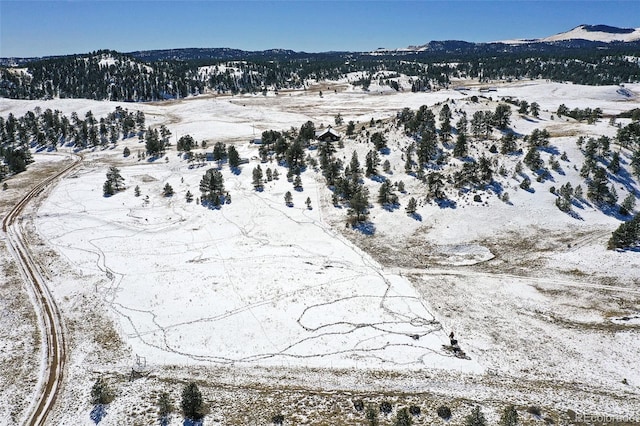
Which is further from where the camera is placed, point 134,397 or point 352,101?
point 352,101

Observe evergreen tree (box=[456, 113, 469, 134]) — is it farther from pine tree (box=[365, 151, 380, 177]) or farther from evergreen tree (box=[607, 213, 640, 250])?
evergreen tree (box=[607, 213, 640, 250])

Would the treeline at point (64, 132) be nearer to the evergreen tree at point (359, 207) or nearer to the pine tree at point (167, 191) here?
the pine tree at point (167, 191)

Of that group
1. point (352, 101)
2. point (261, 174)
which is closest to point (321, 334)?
point (261, 174)

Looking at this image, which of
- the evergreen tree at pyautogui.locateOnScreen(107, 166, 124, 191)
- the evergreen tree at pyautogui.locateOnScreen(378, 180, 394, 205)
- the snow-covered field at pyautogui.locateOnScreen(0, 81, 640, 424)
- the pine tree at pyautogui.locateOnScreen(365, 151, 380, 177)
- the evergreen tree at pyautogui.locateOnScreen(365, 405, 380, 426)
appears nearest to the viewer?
the evergreen tree at pyautogui.locateOnScreen(365, 405, 380, 426)

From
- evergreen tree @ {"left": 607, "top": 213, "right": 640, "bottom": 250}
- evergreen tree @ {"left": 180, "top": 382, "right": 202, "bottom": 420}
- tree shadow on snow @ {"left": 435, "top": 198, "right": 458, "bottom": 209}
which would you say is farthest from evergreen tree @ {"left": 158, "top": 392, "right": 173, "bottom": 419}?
evergreen tree @ {"left": 607, "top": 213, "right": 640, "bottom": 250}

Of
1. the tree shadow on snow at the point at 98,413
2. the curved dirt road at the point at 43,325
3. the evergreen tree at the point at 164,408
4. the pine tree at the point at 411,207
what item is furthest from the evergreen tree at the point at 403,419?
the pine tree at the point at 411,207

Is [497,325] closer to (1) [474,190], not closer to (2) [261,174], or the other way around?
(1) [474,190]

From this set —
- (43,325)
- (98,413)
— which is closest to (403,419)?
(98,413)
